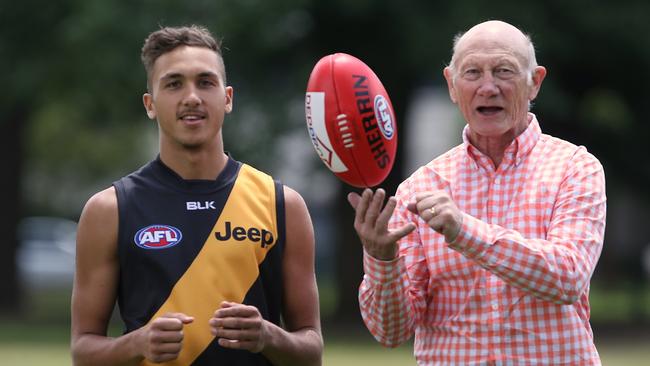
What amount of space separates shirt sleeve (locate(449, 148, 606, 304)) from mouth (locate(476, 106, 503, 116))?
1.33 ft

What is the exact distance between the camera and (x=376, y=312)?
467 centimetres

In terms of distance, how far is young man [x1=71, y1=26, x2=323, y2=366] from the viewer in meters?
4.68

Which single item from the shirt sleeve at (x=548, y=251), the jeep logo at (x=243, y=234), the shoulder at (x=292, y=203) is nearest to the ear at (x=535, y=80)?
the shirt sleeve at (x=548, y=251)

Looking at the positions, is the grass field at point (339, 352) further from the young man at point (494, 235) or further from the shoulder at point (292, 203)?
the young man at point (494, 235)

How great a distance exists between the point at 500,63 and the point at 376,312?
0.98 m

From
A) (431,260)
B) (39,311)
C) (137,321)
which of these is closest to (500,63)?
(431,260)

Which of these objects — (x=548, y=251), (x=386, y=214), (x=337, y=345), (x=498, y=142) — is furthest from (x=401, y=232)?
(x=337, y=345)

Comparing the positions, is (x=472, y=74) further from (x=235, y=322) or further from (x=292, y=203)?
(x=235, y=322)

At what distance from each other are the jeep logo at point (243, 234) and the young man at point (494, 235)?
40cm

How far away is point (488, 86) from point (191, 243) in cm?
121

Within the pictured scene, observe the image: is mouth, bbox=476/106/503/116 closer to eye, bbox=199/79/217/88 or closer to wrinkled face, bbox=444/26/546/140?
wrinkled face, bbox=444/26/546/140

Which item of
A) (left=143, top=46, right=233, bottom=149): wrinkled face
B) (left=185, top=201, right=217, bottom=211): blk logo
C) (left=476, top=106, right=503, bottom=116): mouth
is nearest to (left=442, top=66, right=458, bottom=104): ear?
(left=476, top=106, right=503, bottom=116): mouth

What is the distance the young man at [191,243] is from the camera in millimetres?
4684

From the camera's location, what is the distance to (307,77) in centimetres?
1889
